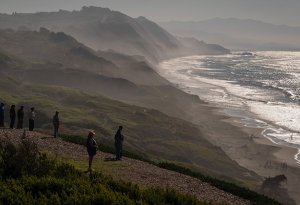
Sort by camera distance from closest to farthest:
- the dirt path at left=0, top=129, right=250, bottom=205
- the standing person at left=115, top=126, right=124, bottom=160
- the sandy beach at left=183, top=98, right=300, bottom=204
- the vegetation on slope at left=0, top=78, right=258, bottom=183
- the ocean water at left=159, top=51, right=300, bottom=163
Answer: the dirt path at left=0, top=129, right=250, bottom=205 → the standing person at left=115, top=126, right=124, bottom=160 → the vegetation on slope at left=0, top=78, right=258, bottom=183 → the sandy beach at left=183, top=98, right=300, bottom=204 → the ocean water at left=159, top=51, right=300, bottom=163

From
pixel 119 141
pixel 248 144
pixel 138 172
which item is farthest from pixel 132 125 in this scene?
pixel 138 172

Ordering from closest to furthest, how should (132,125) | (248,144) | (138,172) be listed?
(138,172), (132,125), (248,144)

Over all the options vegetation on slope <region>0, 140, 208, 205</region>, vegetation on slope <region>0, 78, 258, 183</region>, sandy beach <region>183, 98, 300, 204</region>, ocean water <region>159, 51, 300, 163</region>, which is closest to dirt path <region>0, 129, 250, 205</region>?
vegetation on slope <region>0, 140, 208, 205</region>

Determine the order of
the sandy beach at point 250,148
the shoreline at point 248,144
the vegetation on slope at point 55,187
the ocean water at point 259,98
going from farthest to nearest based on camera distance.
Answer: the ocean water at point 259,98 < the shoreline at point 248,144 < the sandy beach at point 250,148 < the vegetation on slope at point 55,187

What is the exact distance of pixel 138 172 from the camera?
2623cm

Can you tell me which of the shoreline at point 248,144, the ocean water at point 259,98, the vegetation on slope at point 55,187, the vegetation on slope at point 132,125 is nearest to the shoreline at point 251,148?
the shoreline at point 248,144

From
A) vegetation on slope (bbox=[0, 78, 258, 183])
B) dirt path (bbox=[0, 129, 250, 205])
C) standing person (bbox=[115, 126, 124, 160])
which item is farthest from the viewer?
vegetation on slope (bbox=[0, 78, 258, 183])

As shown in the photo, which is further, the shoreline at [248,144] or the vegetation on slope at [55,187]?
the shoreline at [248,144]

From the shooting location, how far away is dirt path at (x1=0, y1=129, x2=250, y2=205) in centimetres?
2404

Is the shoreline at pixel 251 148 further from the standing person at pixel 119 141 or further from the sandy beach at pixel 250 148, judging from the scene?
the standing person at pixel 119 141

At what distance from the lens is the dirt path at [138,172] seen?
2404 centimetres

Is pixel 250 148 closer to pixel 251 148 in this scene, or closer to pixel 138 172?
pixel 251 148

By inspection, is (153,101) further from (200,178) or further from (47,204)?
(47,204)

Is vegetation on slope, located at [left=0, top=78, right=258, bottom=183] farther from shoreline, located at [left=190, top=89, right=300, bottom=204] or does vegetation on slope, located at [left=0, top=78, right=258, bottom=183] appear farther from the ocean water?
the ocean water
